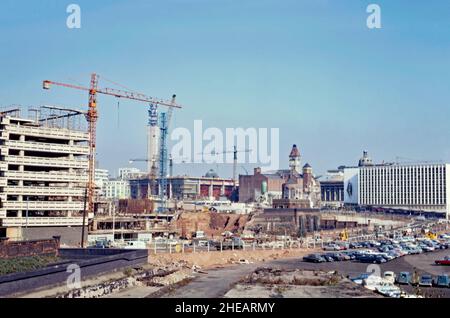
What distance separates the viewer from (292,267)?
3362 cm

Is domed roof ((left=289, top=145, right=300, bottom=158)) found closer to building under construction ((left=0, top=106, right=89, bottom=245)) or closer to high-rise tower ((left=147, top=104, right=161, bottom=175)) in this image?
high-rise tower ((left=147, top=104, right=161, bottom=175))

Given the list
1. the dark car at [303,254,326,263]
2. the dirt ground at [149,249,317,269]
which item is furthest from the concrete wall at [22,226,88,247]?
the dark car at [303,254,326,263]

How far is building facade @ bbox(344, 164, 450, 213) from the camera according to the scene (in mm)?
111188

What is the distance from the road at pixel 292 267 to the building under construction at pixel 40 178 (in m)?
14.7

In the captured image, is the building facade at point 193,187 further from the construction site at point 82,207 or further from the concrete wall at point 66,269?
the concrete wall at point 66,269

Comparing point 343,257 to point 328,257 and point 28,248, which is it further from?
point 28,248

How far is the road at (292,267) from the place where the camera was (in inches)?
883

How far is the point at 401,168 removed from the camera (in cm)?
11812

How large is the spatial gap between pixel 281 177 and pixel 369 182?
58.2 feet

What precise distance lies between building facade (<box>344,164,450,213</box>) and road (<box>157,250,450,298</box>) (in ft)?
225

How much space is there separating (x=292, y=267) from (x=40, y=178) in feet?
59.5

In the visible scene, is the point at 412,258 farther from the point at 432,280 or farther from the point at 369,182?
the point at 369,182
